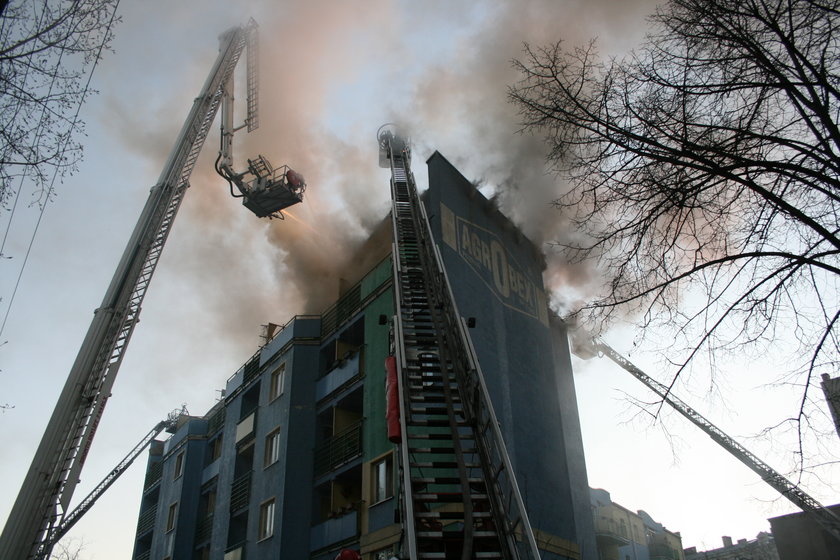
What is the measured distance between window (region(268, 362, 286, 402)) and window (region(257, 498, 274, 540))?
4162mm

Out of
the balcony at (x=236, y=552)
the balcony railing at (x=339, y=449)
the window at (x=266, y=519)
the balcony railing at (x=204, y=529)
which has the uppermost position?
the balcony railing at (x=339, y=449)

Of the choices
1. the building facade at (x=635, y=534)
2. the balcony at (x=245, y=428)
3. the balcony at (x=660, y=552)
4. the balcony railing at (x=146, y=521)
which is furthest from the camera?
the balcony at (x=660, y=552)

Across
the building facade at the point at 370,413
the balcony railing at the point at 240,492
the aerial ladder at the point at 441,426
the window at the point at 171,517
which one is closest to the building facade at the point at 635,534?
the building facade at the point at 370,413

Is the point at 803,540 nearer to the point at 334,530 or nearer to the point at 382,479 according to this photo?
the point at 334,530

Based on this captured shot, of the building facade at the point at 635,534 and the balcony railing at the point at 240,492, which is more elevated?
the building facade at the point at 635,534

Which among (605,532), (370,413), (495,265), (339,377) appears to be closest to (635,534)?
(605,532)

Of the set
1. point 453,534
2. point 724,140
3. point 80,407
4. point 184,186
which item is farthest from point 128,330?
point 724,140

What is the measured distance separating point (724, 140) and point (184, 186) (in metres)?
19.1

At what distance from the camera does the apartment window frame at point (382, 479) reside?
17.8m

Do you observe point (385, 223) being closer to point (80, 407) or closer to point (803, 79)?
point (80, 407)

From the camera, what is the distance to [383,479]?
18.2m

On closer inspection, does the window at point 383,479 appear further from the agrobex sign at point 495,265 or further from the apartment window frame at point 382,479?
the agrobex sign at point 495,265

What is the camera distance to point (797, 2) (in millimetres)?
6094

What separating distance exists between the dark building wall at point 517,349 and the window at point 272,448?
8341mm
